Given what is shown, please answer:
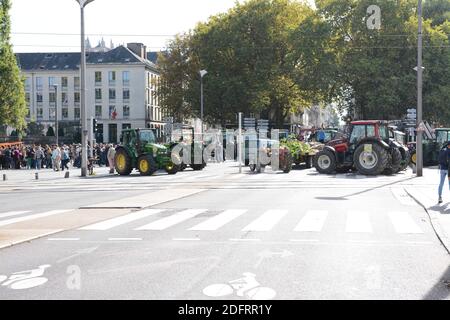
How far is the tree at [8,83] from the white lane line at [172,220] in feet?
144

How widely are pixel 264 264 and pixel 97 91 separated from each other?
9734 cm

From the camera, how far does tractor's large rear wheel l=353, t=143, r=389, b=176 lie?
28.2 meters

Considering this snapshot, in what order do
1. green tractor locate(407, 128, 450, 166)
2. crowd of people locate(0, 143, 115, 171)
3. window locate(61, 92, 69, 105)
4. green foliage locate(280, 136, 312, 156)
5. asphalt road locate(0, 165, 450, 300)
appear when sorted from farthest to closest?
window locate(61, 92, 69, 105)
crowd of people locate(0, 143, 115, 171)
green tractor locate(407, 128, 450, 166)
green foliage locate(280, 136, 312, 156)
asphalt road locate(0, 165, 450, 300)

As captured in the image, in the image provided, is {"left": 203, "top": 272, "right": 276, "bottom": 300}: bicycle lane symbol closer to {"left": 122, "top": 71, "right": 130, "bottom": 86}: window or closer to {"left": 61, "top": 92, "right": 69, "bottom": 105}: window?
{"left": 122, "top": 71, "right": 130, "bottom": 86}: window

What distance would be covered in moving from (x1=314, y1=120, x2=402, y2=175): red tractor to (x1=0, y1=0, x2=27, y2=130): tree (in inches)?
1346

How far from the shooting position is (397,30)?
2055 inches

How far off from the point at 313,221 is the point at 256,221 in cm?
115

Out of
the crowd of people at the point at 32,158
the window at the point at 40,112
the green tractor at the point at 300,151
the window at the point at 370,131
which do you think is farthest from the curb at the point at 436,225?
the window at the point at 40,112

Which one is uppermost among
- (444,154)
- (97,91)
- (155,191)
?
(97,91)

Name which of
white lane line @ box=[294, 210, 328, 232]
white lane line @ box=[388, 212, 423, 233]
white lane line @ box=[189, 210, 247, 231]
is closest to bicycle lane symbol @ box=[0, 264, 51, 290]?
white lane line @ box=[189, 210, 247, 231]

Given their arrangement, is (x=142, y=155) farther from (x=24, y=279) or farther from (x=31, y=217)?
(x=24, y=279)

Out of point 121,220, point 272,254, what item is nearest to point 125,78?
point 121,220
